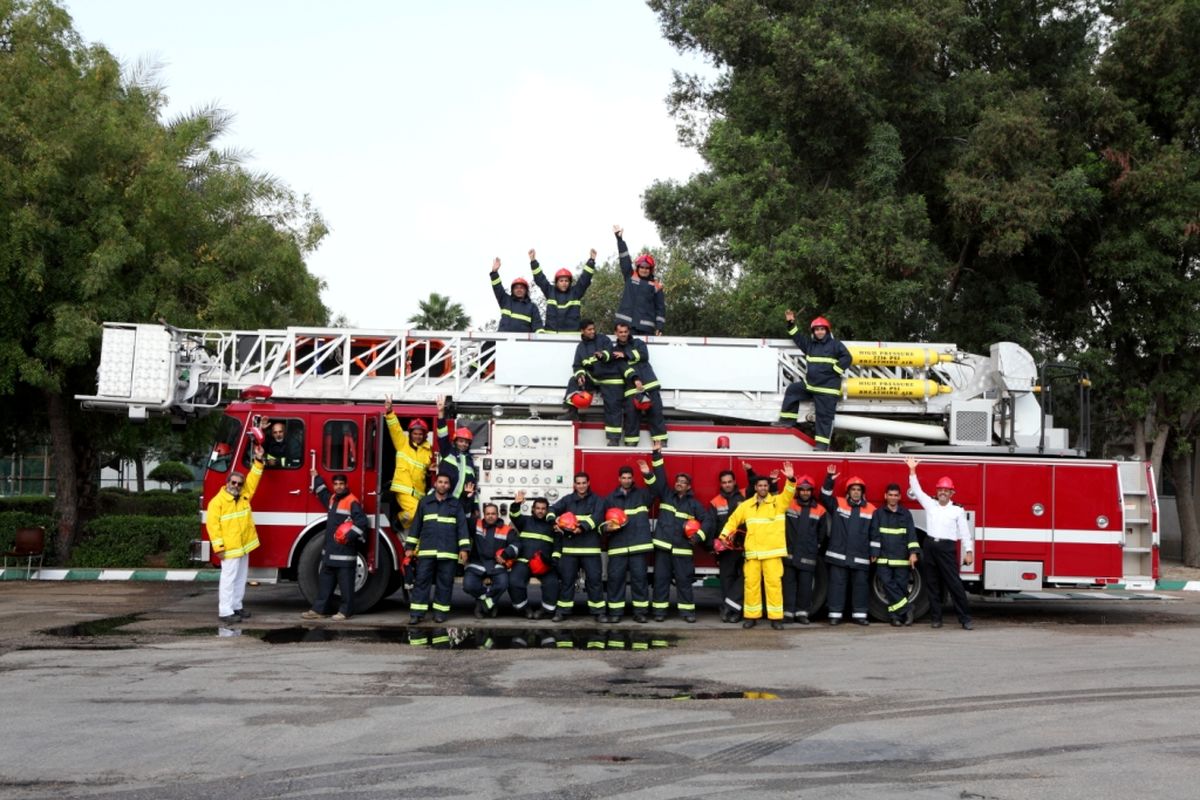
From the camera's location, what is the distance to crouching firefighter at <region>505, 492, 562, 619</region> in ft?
43.6

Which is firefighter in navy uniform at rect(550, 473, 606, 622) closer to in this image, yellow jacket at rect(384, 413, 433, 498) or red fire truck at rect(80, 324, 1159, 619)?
red fire truck at rect(80, 324, 1159, 619)

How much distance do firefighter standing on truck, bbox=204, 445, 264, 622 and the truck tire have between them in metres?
0.64

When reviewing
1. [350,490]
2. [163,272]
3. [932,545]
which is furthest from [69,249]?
[932,545]

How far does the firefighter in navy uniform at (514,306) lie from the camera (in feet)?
49.1

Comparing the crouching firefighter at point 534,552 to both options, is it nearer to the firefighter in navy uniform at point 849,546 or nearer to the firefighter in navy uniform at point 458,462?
the firefighter in navy uniform at point 458,462

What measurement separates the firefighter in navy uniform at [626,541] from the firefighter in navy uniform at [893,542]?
2505 mm

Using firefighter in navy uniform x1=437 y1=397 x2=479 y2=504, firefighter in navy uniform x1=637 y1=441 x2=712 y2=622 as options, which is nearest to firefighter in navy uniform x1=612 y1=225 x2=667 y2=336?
firefighter in navy uniform x1=637 y1=441 x2=712 y2=622

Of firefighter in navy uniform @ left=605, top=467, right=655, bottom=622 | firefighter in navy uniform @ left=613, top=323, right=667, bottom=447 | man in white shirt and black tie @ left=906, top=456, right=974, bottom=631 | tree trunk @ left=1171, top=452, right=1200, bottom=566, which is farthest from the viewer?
tree trunk @ left=1171, top=452, right=1200, bottom=566

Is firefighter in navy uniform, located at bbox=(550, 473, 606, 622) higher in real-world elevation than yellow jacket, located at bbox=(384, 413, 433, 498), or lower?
lower

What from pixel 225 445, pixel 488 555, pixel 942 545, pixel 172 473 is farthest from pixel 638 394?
pixel 172 473

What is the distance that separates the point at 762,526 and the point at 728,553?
2.21 feet

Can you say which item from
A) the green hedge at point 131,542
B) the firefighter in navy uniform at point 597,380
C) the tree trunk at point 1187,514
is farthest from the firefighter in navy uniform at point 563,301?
the tree trunk at point 1187,514

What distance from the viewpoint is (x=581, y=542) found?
13211 mm

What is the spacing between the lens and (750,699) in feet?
29.2
